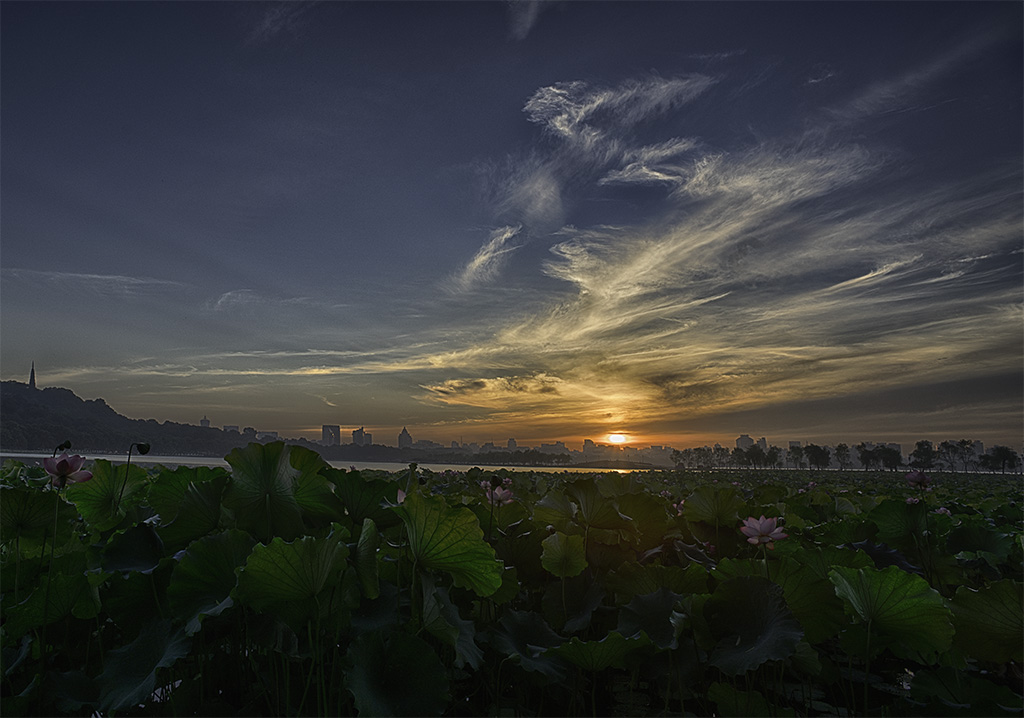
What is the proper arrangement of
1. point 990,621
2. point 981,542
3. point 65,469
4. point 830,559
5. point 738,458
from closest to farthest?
point 990,621 < point 830,559 < point 65,469 < point 981,542 < point 738,458

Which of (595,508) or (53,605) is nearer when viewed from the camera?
(53,605)

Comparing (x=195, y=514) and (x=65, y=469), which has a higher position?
(x=65, y=469)

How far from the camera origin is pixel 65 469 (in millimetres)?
2676

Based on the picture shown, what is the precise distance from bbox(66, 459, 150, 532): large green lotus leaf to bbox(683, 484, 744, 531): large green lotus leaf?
11.4 ft

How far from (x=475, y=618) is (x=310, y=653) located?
3.35ft

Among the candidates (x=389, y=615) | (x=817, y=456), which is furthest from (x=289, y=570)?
(x=817, y=456)

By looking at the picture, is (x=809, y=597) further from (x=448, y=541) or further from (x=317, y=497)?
(x=317, y=497)

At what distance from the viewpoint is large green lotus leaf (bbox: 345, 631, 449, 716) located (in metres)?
1.67

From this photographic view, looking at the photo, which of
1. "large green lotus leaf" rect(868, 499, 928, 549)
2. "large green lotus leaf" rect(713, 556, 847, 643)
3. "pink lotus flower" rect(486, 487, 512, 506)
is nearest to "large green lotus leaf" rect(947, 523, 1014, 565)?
"large green lotus leaf" rect(868, 499, 928, 549)

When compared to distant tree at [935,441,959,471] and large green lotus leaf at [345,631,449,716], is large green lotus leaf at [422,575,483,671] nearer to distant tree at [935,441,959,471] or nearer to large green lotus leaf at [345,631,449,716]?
large green lotus leaf at [345,631,449,716]

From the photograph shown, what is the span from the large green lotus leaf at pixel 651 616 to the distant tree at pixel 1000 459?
136617mm

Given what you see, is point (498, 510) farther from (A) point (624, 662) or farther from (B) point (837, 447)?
(B) point (837, 447)

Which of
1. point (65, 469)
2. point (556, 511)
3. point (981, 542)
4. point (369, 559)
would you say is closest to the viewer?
point (369, 559)

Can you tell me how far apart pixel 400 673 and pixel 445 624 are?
0.85ft
